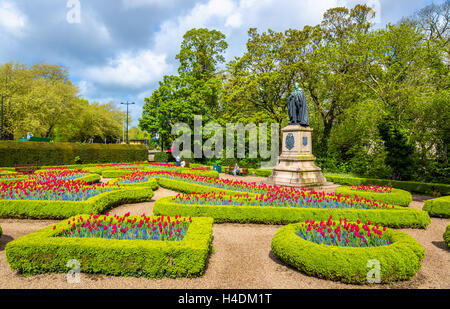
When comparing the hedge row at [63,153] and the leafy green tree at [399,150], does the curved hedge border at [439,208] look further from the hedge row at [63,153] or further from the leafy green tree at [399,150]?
the hedge row at [63,153]

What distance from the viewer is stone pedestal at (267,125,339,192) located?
582 inches

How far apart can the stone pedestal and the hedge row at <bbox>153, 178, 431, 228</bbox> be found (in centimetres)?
599

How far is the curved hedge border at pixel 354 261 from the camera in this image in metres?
4.69

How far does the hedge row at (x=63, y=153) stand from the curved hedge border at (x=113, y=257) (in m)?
24.1

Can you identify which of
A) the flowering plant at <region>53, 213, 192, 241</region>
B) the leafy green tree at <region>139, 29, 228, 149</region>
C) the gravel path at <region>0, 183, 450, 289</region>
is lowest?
the gravel path at <region>0, 183, 450, 289</region>

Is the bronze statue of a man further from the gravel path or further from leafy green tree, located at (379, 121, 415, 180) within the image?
the gravel path

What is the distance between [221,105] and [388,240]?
29974mm

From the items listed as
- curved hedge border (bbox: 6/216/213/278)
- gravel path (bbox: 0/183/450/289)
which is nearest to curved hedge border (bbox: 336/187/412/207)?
gravel path (bbox: 0/183/450/289)

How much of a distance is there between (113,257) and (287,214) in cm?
563

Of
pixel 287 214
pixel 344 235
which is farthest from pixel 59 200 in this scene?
pixel 344 235

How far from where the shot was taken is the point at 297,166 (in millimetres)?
14984

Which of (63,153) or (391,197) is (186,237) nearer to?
(391,197)

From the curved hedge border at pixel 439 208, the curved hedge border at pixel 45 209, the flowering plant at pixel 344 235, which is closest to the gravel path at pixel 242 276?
the flowering plant at pixel 344 235
